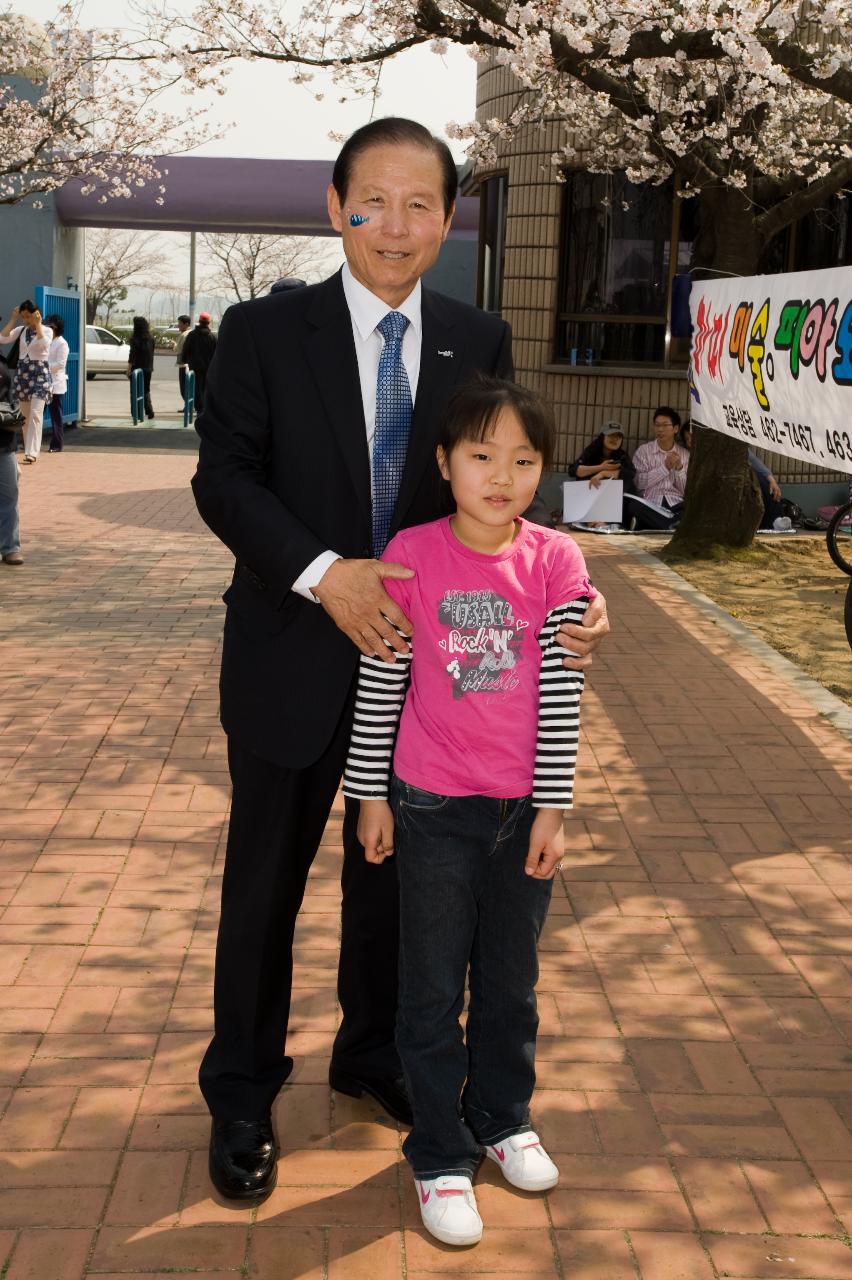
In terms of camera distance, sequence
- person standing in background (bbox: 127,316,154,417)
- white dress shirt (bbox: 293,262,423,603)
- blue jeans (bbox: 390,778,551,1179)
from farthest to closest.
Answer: person standing in background (bbox: 127,316,154,417) → white dress shirt (bbox: 293,262,423,603) → blue jeans (bbox: 390,778,551,1179)

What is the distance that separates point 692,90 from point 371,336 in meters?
10.5

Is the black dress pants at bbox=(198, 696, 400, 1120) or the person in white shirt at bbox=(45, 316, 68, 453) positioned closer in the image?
the black dress pants at bbox=(198, 696, 400, 1120)

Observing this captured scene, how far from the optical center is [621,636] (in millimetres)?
9602

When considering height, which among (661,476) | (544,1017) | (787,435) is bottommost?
(544,1017)

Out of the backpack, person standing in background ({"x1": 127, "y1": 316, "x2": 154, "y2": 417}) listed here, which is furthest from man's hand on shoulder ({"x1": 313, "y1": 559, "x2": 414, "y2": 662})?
person standing in background ({"x1": 127, "y1": 316, "x2": 154, "y2": 417})

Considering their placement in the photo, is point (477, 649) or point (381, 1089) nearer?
point (477, 649)

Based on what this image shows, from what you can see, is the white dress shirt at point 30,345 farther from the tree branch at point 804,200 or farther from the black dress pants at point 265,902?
the black dress pants at point 265,902

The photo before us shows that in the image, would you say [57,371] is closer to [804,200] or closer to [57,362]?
[57,362]

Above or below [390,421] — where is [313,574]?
below

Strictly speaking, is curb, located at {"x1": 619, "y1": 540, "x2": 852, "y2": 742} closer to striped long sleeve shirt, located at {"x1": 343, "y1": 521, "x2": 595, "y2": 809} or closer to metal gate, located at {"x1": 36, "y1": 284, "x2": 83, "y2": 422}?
striped long sleeve shirt, located at {"x1": 343, "y1": 521, "x2": 595, "y2": 809}

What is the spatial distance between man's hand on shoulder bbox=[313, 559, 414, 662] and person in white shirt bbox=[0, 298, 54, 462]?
1615 cm

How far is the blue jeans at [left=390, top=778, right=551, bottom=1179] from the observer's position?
3.06m

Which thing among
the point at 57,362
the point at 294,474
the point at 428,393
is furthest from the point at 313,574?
the point at 57,362

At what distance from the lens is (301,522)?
3.09m
